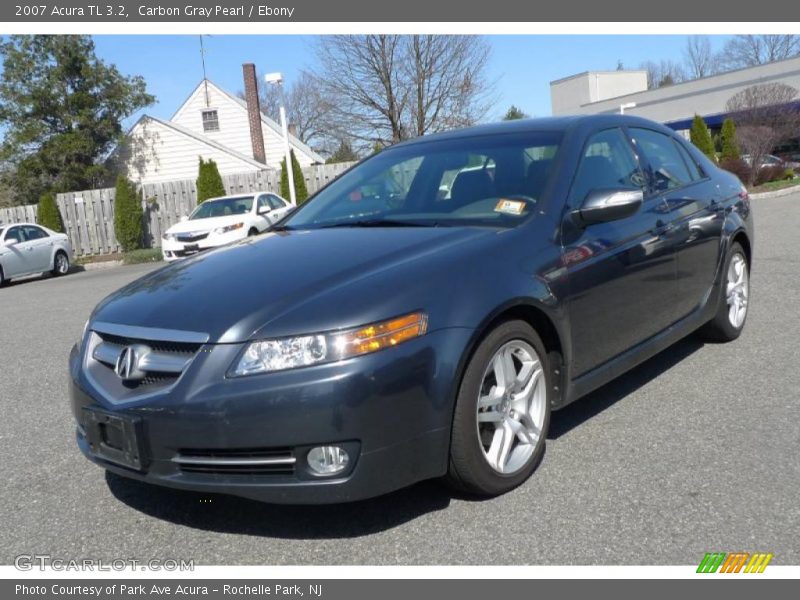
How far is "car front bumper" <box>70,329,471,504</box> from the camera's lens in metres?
2.88

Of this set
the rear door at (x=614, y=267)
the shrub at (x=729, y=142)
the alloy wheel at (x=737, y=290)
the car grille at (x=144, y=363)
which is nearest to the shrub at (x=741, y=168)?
the shrub at (x=729, y=142)

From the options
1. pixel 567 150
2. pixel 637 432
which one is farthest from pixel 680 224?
pixel 637 432

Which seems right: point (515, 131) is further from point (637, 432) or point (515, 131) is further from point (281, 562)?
point (281, 562)

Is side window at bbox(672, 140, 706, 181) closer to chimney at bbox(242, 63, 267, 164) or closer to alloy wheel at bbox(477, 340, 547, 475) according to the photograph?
alloy wheel at bbox(477, 340, 547, 475)

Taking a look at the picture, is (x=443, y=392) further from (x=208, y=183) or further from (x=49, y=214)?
(x=49, y=214)

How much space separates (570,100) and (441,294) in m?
66.7

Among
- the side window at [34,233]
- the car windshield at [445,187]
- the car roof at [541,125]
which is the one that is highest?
Answer: the car roof at [541,125]

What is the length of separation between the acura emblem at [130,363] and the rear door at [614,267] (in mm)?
1906

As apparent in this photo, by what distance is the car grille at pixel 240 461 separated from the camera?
2.95 m

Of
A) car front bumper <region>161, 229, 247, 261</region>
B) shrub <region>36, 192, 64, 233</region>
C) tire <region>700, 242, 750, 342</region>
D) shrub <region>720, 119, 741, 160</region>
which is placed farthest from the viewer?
shrub <region>720, 119, 741, 160</region>

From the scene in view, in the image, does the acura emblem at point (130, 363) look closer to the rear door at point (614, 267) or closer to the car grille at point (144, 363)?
the car grille at point (144, 363)

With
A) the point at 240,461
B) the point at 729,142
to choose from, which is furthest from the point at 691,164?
the point at 729,142

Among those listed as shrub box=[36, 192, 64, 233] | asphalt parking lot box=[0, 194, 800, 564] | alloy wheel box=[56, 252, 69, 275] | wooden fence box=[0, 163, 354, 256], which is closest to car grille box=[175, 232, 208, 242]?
alloy wheel box=[56, 252, 69, 275]

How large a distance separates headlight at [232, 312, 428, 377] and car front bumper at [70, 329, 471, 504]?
0.03 metres
